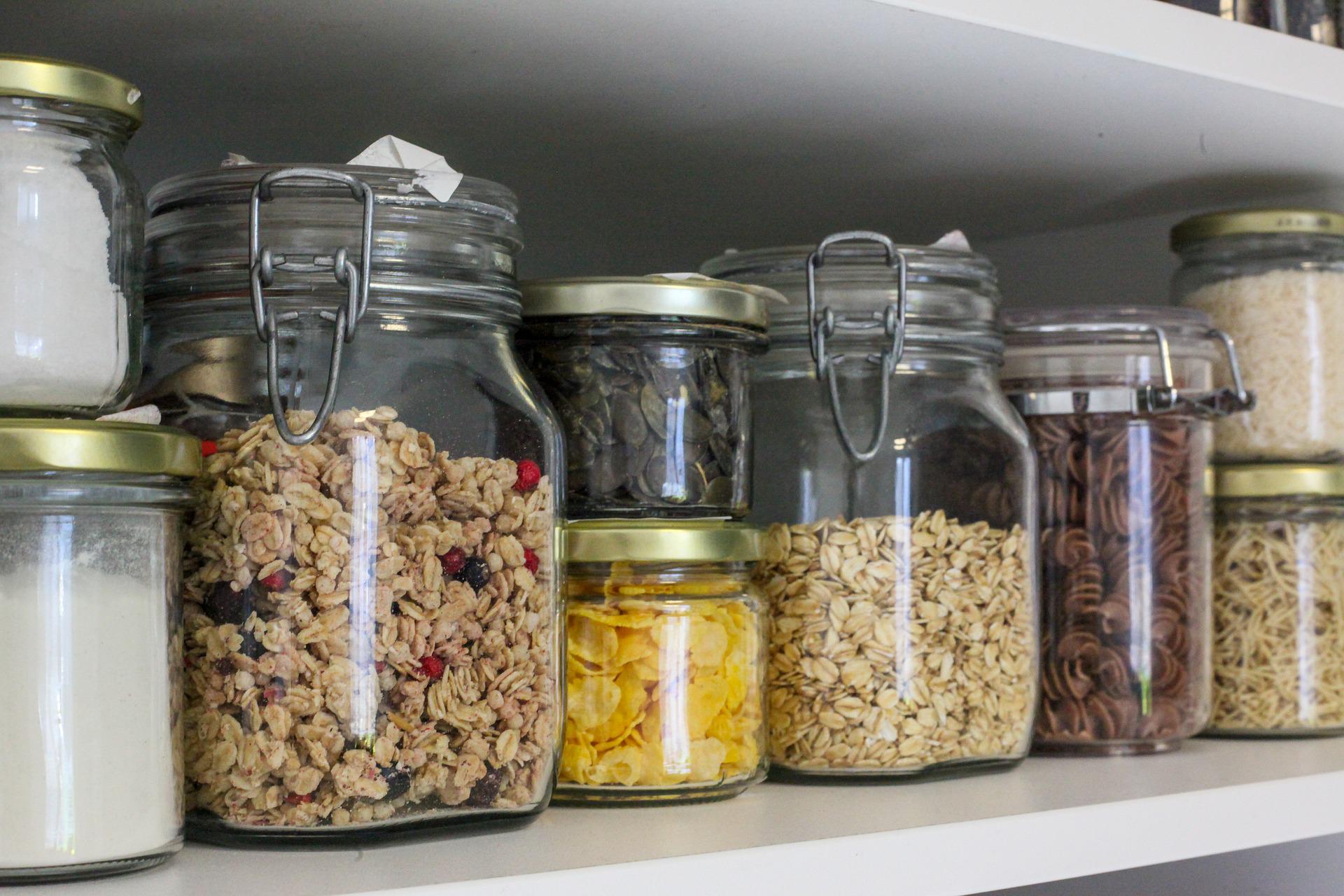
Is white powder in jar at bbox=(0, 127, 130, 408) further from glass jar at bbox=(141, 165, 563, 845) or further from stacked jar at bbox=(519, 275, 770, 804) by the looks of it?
stacked jar at bbox=(519, 275, 770, 804)

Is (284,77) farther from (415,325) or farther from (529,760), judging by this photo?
(529,760)

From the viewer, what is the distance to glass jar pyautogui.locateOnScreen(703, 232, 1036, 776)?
73 cm

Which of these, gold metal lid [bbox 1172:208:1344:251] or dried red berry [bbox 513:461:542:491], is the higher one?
gold metal lid [bbox 1172:208:1344:251]

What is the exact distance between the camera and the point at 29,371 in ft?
1.61

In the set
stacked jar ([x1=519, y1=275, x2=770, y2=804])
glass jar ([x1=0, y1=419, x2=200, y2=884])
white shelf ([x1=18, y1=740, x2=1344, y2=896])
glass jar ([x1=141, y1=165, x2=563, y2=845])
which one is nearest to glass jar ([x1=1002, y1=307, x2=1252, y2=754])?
white shelf ([x1=18, y1=740, x2=1344, y2=896])

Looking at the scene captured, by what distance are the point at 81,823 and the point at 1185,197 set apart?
0.88 meters

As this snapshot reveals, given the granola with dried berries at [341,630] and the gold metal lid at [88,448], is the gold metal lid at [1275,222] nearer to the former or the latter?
the granola with dried berries at [341,630]

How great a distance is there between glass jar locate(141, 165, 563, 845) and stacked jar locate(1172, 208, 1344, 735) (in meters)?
0.55

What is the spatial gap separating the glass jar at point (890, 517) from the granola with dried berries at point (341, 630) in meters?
0.21

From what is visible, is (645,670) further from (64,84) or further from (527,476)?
(64,84)

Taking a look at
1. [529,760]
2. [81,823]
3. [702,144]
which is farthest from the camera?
[702,144]

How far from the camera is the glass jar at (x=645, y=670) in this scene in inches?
26.0

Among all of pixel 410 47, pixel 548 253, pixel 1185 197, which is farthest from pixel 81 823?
pixel 1185 197

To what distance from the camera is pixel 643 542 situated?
662 mm
